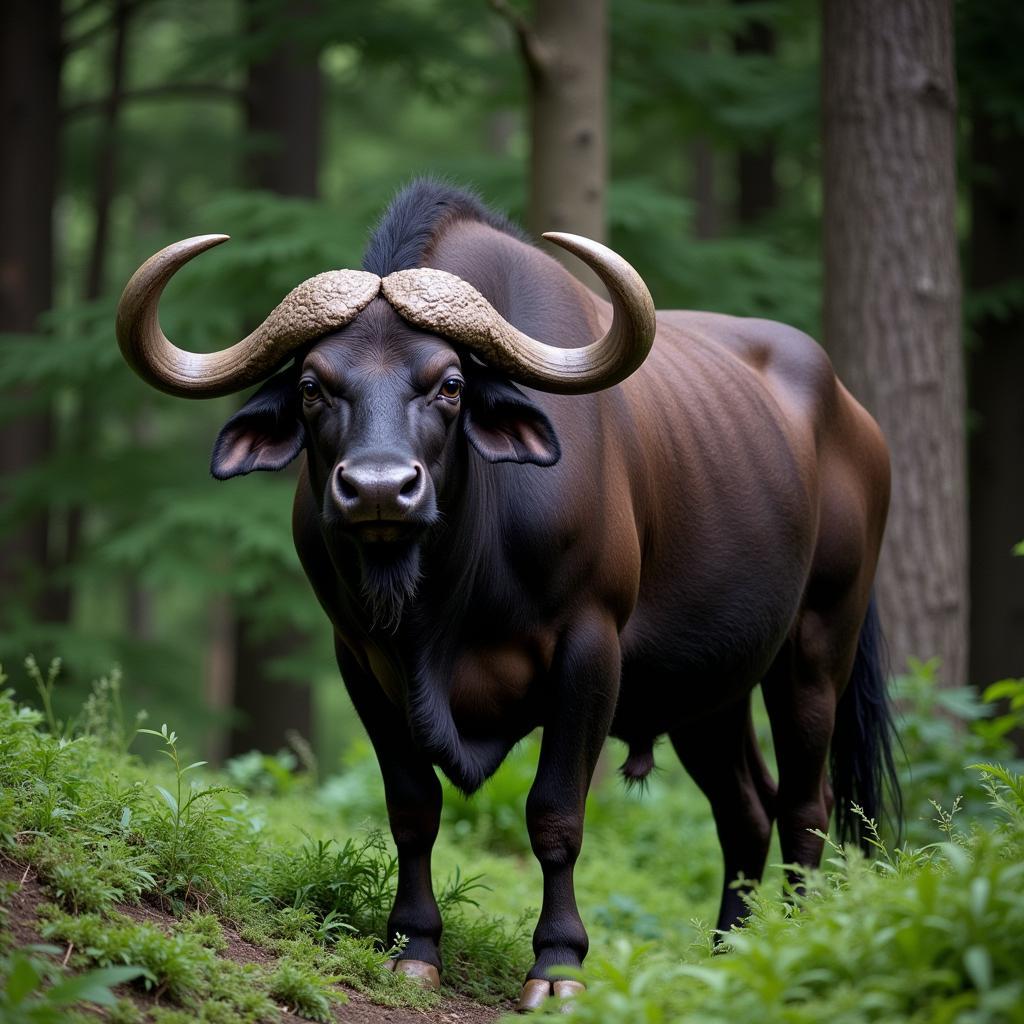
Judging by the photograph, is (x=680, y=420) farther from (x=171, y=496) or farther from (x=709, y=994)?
(x=171, y=496)

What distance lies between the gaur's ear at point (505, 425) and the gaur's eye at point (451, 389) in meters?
0.13

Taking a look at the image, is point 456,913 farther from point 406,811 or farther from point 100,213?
point 100,213

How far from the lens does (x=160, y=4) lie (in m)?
17.8

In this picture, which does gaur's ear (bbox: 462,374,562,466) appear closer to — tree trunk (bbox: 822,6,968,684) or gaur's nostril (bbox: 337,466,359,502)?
gaur's nostril (bbox: 337,466,359,502)

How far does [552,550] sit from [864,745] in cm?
260

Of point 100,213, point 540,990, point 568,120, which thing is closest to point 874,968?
point 540,990

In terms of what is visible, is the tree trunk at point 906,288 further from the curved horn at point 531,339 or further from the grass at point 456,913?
the curved horn at point 531,339

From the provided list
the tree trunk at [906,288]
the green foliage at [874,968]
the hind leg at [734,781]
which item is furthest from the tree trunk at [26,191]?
the green foliage at [874,968]

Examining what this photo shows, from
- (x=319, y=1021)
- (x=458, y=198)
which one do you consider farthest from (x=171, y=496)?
(x=319, y=1021)

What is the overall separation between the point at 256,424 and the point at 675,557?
1.75m

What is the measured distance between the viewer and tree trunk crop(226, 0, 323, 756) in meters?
13.1

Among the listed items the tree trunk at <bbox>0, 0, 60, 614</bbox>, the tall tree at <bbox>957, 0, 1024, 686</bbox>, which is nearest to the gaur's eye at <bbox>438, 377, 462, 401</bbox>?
the tall tree at <bbox>957, 0, 1024, 686</bbox>

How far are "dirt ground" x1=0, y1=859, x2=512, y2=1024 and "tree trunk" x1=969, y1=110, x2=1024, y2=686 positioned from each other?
921cm

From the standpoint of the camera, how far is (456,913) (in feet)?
16.9
